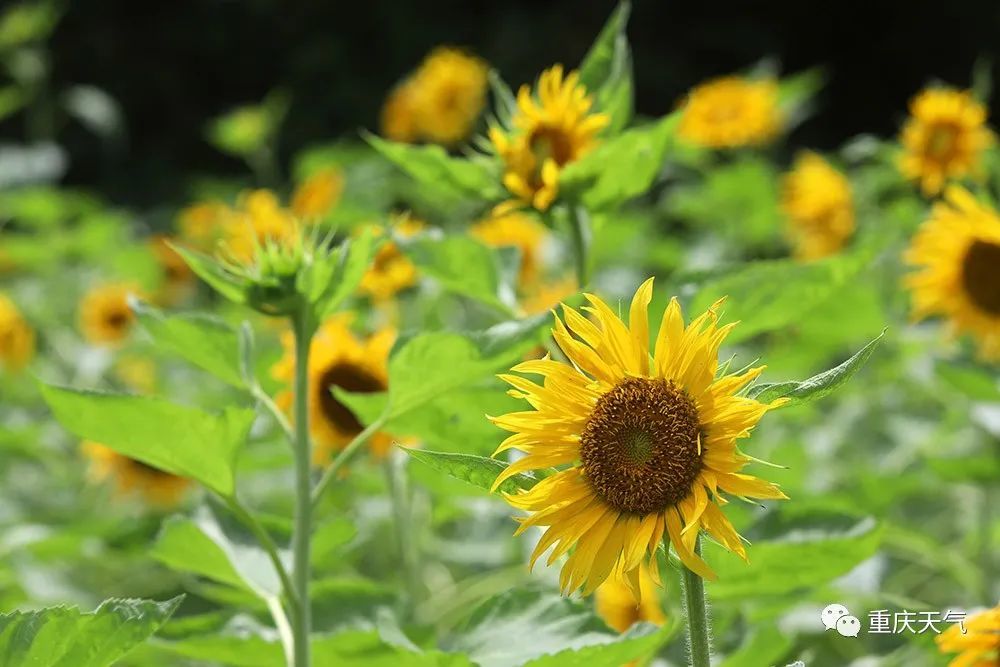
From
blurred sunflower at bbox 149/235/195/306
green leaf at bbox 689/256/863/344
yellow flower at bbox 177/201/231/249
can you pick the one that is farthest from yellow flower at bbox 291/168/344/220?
green leaf at bbox 689/256/863/344

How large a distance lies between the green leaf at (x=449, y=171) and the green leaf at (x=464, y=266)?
33 mm

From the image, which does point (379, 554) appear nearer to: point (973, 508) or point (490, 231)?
point (490, 231)

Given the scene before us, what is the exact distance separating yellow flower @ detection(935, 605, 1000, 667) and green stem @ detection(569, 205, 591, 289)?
0.33 meters

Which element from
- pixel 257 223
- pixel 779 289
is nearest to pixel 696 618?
pixel 779 289

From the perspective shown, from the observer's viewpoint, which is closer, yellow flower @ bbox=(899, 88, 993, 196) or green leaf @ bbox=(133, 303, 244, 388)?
green leaf @ bbox=(133, 303, 244, 388)

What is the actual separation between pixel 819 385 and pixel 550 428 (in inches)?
4.5

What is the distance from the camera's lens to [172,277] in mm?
2428

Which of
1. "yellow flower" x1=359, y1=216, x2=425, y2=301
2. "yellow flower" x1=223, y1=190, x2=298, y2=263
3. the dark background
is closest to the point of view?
"yellow flower" x1=359, y1=216, x2=425, y2=301

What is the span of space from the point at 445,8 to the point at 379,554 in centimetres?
322

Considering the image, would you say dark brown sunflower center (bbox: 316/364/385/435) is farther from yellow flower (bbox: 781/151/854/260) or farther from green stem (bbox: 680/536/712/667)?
yellow flower (bbox: 781/151/854/260)

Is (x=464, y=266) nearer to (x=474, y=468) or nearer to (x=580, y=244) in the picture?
(x=580, y=244)

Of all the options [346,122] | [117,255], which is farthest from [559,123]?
[346,122]

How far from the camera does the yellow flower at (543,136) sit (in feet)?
2.83

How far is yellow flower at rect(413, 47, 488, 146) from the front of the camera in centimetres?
220
